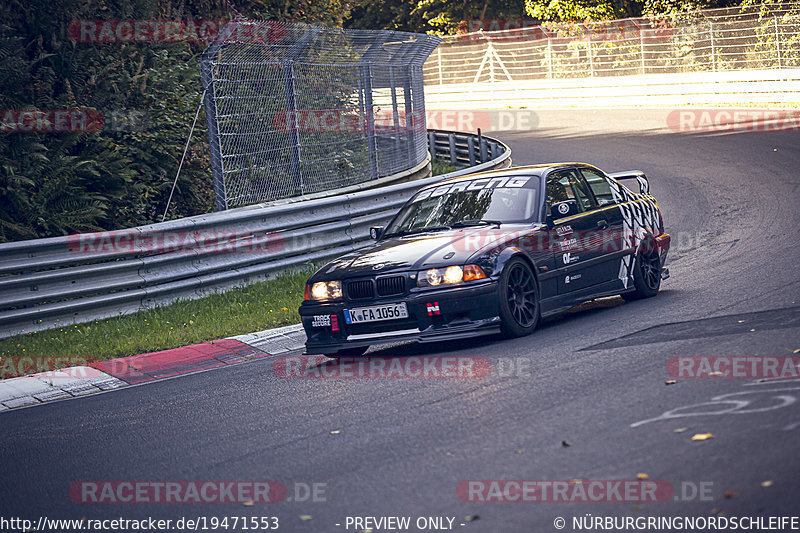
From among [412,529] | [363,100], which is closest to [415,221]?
[412,529]

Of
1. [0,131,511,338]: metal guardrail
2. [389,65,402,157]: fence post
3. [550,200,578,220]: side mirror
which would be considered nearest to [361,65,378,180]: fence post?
[389,65,402,157]: fence post

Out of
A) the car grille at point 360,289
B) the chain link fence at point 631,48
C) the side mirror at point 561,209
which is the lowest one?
the car grille at point 360,289

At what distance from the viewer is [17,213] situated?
41.6 ft

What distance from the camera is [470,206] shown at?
9117 millimetres

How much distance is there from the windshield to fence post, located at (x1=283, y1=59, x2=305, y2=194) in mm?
4901

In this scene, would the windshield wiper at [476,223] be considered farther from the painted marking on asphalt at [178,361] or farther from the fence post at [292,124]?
the fence post at [292,124]

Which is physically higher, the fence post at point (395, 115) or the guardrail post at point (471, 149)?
the fence post at point (395, 115)

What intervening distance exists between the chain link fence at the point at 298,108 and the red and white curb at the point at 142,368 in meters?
3.67

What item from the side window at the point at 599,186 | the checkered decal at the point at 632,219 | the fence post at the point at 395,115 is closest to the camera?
the checkered decal at the point at 632,219

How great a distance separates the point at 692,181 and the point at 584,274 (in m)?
10.6

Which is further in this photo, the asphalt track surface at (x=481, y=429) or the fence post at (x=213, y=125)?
the fence post at (x=213, y=125)

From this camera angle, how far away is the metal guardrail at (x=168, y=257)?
9.92 m

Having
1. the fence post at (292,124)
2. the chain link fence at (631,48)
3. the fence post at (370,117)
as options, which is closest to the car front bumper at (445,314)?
the fence post at (292,124)

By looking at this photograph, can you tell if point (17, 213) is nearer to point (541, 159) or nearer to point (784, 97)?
point (541, 159)
